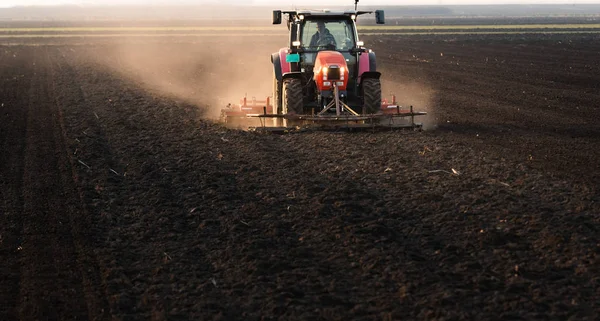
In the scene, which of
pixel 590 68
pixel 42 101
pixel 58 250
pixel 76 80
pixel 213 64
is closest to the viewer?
pixel 58 250

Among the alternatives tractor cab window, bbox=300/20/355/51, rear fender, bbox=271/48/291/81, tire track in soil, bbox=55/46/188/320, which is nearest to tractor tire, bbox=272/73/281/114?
rear fender, bbox=271/48/291/81

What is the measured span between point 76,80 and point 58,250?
56.8 ft

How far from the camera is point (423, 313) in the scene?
18.3 feet

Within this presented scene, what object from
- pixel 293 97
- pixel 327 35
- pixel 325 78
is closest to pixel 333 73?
pixel 325 78

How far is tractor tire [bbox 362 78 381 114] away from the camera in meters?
13.2

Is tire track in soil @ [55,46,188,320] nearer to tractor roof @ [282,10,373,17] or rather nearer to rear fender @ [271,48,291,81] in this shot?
rear fender @ [271,48,291,81]

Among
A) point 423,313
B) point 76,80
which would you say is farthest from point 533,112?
point 76,80

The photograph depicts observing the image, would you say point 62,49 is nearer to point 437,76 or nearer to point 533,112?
point 437,76

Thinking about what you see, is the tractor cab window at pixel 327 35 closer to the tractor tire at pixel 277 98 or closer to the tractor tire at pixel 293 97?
the tractor tire at pixel 277 98

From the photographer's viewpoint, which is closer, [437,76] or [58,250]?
[58,250]

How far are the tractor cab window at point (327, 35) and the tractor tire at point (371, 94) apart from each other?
1006 mm

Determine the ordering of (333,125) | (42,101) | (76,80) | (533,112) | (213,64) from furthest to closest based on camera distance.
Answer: (213,64) → (76,80) → (42,101) → (533,112) → (333,125)

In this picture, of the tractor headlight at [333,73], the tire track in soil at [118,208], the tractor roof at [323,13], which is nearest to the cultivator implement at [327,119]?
the tractor headlight at [333,73]

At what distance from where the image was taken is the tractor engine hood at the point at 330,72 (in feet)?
42.1
